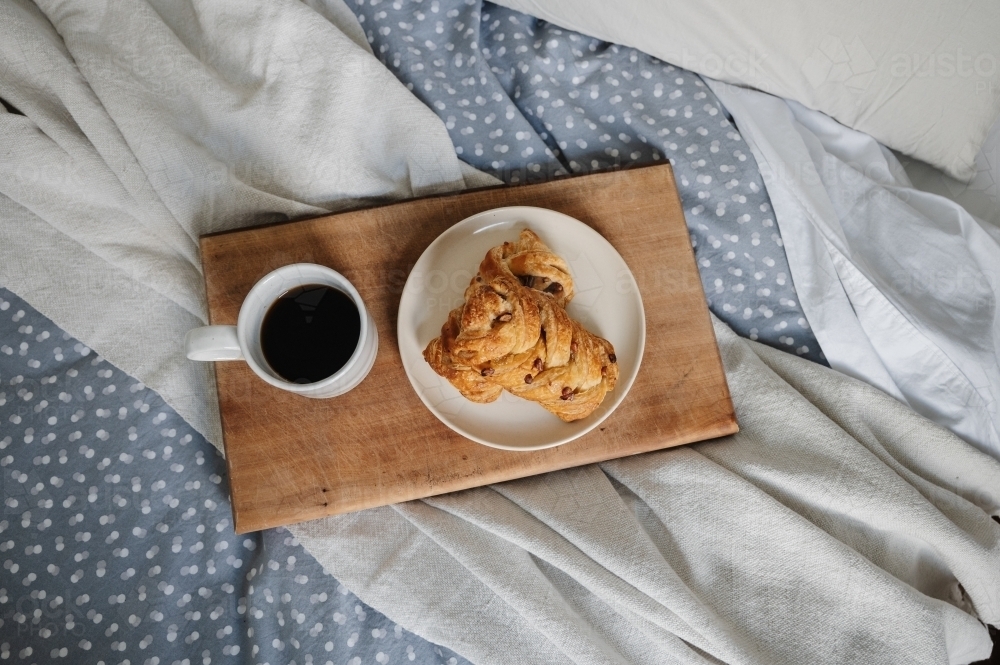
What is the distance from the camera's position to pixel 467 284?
93 centimetres

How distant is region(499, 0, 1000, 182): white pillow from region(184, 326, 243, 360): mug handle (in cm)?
66

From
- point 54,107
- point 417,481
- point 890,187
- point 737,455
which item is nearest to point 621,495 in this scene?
point 737,455

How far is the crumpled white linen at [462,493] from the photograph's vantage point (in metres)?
0.89

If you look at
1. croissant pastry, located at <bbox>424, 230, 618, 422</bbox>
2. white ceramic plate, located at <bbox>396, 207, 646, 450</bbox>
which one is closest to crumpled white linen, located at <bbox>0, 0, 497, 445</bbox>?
white ceramic plate, located at <bbox>396, 207, 646, 450</bbox>

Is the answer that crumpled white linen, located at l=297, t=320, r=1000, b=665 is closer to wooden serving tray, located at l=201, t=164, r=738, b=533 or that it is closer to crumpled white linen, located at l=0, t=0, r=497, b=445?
wooden serving tray, located at l=201, t=164, r=738, b=533

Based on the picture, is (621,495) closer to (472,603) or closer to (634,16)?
(472,603)

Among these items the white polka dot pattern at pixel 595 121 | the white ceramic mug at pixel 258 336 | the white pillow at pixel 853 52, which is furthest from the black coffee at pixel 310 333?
the white pillow at pixel 853 52

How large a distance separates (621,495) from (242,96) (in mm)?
806

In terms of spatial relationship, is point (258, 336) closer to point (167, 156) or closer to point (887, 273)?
point (167, 156)

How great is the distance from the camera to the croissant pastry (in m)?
0.77

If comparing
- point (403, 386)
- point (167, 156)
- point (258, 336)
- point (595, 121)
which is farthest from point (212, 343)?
point (595, 121)

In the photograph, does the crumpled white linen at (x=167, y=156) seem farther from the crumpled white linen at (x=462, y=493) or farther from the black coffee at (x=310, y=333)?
the black coffee at (x=310, y=333)

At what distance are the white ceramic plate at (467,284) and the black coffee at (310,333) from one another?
84 millimetres

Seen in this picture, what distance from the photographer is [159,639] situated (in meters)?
0.93
